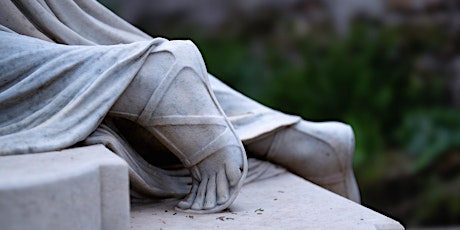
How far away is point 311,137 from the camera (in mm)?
3959

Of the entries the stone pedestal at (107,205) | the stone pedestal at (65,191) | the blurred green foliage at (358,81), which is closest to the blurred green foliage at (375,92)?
the blurred green foliage at (358,81)

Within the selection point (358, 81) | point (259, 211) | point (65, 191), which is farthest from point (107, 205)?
point (358, 81)

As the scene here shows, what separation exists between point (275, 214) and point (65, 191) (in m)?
0.79

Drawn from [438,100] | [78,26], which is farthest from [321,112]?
[78,26]

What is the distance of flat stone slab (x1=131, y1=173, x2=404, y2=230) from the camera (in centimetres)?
320

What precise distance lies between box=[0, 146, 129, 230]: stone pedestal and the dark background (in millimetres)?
4167

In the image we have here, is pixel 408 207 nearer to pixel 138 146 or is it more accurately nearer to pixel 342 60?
pixel 342 60

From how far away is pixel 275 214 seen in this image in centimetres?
334

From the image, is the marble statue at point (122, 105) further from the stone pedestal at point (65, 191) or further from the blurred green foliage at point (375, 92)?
the blurred green foliage at point (375, 92)

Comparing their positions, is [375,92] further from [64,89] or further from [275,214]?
[64,89]

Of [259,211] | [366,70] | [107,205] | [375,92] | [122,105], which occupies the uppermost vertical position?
[122,105]

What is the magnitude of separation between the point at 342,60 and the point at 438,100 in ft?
2.53

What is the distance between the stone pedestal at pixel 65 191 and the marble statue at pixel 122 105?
15 cm

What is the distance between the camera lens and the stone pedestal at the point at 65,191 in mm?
2711
